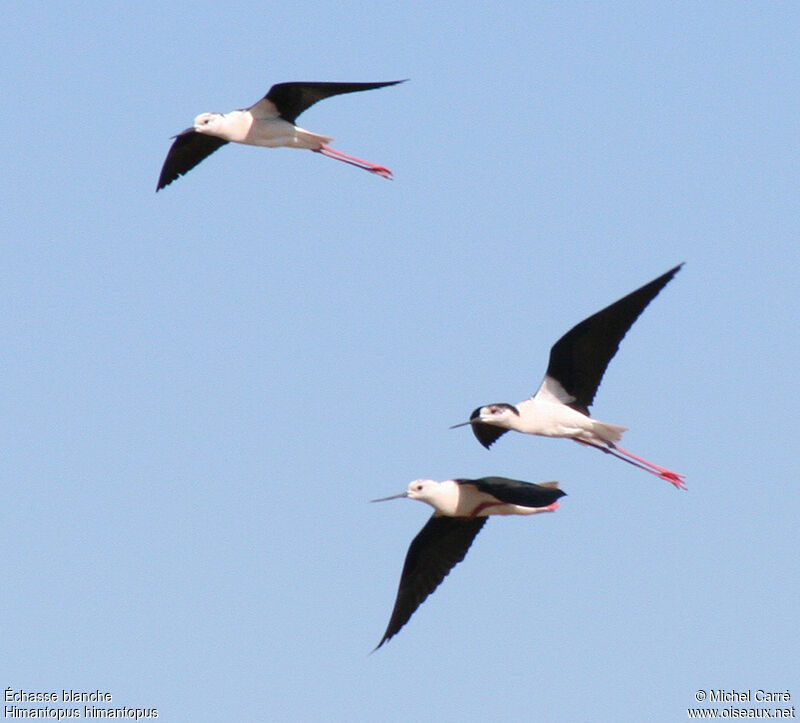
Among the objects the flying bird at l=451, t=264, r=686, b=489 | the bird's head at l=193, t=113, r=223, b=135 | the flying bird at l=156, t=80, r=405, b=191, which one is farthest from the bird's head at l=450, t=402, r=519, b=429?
the bird's head at l=193, t=113, r=223, b=135

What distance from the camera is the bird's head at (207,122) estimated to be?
1347cm

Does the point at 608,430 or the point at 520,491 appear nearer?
the point at 520,491

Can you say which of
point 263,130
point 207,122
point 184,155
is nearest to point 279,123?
point 263,130

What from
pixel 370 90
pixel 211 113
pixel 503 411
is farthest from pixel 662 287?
pixel 211 113

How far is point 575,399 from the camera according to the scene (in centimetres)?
1251

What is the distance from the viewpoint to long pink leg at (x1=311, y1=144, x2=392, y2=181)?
43.9ft

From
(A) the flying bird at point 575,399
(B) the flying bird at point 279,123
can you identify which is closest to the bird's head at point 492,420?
(A) the flying bird at point 575,399

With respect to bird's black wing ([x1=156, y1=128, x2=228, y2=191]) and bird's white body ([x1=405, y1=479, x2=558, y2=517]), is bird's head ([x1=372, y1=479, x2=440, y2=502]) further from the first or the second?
bird's black wing ([x1=156, y1=128, x2=228, y2=191])

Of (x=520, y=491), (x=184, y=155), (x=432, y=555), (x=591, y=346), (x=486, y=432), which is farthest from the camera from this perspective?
(x=184, y=155)

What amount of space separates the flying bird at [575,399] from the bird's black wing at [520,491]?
73 cm

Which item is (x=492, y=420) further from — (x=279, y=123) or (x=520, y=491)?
(x=279, y=123)

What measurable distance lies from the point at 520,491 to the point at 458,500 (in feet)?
2.85

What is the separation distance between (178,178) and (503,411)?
4.31m

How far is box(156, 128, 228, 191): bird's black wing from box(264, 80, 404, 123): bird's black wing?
6.23ft
